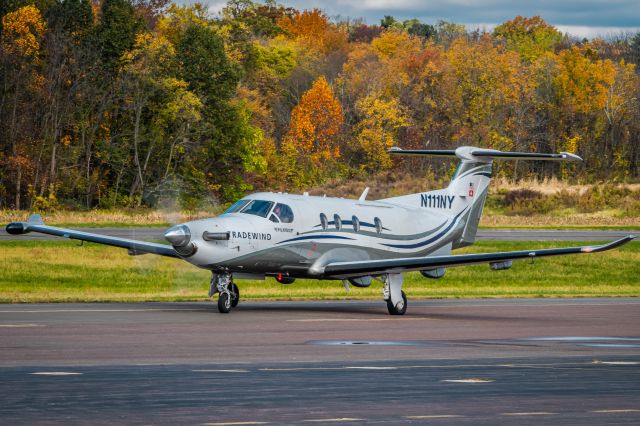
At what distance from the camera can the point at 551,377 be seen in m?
17.0

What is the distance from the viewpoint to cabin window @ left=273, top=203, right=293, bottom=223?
29625 millimetres

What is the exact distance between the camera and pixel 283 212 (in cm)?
2977

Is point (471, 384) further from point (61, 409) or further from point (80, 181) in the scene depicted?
point (80, 181)

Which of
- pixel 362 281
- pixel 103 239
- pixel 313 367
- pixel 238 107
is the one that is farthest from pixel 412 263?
pixel 238 107

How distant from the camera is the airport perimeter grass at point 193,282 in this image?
38.1 meters

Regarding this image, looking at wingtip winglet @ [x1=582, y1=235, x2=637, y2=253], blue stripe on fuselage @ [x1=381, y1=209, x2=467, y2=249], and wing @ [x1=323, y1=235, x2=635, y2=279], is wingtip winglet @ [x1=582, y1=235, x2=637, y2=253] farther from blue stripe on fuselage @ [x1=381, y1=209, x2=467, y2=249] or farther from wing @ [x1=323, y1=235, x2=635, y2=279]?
blue stripe on fuselage @ [x1=381, y1=209, x2=467, y2=249]

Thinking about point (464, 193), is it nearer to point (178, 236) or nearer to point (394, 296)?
point (394, 296)

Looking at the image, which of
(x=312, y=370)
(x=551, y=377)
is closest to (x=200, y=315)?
(x=312, y=370)

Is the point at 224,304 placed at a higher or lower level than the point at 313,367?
lower

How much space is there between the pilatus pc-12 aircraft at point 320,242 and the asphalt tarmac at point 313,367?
42.9 inches

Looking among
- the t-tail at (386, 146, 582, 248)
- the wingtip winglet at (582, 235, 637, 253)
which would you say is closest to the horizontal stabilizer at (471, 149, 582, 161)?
the t-tail at (386, 146, 582, 248)

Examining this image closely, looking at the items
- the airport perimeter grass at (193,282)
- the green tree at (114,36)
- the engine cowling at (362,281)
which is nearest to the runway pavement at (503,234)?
the airport perimeter grass at (193,282)

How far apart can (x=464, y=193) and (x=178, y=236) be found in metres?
11.4

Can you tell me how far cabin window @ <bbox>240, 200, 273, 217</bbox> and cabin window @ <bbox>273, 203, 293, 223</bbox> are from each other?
19 centimetres
